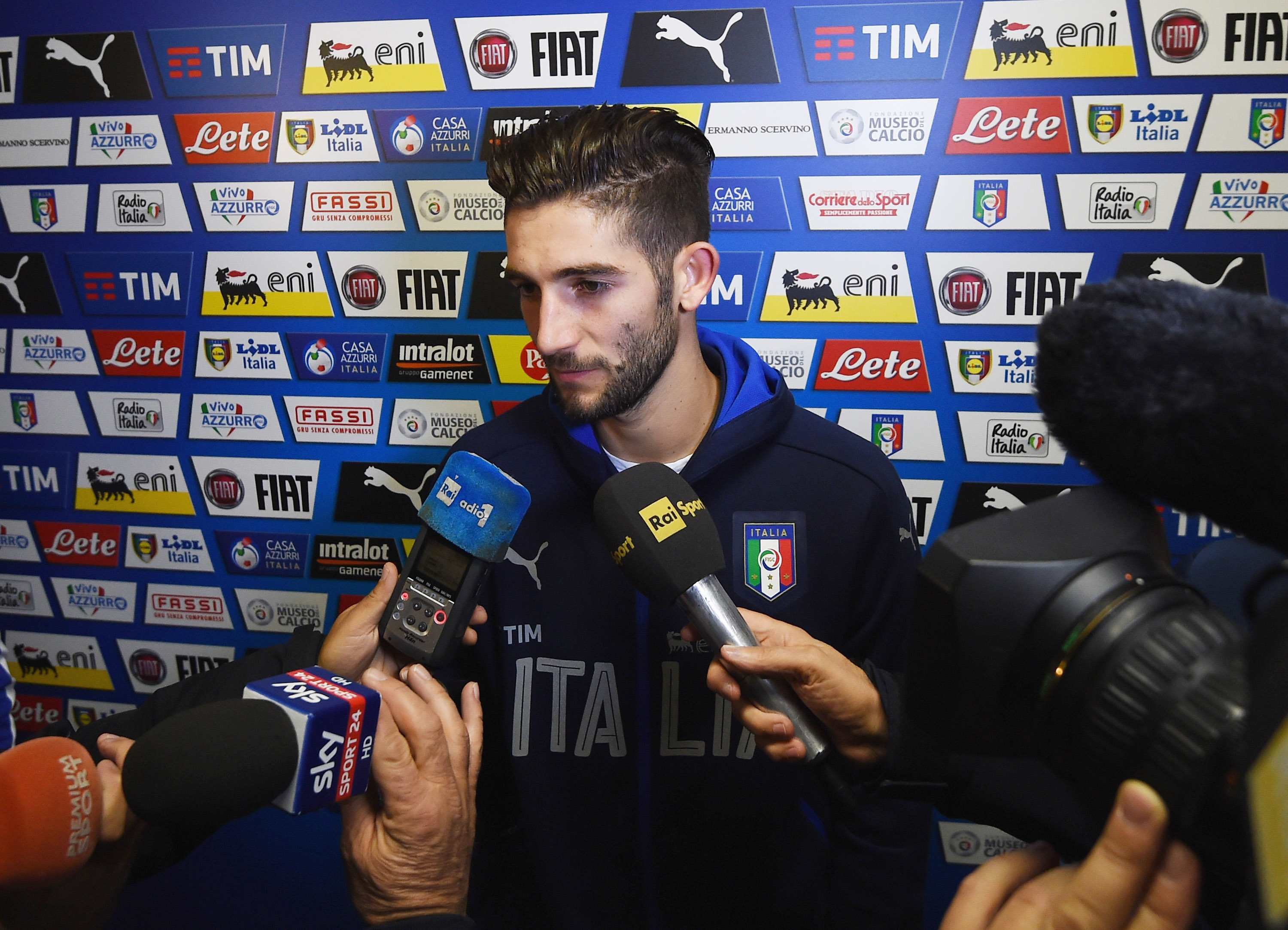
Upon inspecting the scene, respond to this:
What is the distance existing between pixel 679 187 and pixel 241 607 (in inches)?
50.8

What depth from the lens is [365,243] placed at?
1.50 m

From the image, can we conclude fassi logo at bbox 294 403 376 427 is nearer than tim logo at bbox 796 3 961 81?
No

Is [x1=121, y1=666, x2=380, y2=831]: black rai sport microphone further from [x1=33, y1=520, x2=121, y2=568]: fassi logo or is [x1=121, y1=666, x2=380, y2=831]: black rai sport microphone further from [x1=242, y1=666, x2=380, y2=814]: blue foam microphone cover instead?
[x1=33, y1=520, x2=121, y2=568]: fassi logo

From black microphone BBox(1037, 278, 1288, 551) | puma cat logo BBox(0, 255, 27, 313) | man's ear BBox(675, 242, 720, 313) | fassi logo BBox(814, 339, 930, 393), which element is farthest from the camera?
puma cat logo BBox(0, 255, 27, 313)

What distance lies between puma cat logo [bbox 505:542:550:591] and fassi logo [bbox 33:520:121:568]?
3.78 feet

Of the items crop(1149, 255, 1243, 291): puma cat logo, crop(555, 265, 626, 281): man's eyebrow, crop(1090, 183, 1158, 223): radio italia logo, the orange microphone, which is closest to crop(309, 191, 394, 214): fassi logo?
crop(555, 265, 626, 281): man's eyebrow

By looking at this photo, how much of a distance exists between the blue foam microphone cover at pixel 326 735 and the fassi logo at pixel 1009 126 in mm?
1282

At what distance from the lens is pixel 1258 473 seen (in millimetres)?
370

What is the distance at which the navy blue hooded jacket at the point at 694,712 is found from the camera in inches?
41.6

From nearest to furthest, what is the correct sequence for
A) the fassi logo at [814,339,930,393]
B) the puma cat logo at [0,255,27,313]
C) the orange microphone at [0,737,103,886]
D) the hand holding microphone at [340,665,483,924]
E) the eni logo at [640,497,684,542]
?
the orange microphone at [0,737,103,886]
the hand holding microphone at [340,665,483,924]
the eni logo at [640,497,684,542]
the fassi logo at [814,339,930,393]
the puma cat logo at [0,255,27,313]

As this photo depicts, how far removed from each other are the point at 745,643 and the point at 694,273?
65 centimetres

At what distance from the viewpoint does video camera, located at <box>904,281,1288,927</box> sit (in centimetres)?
36

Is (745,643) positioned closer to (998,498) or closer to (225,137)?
(998,498)

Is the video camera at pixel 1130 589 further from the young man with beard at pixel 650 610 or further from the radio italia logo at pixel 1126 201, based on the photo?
the radio italia logo at pixel 1126 201
